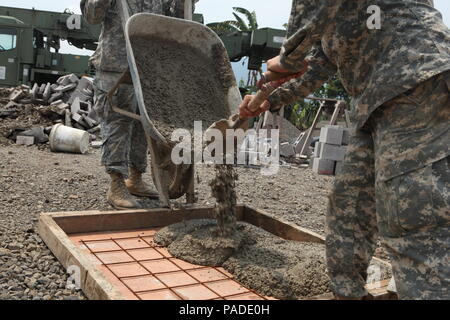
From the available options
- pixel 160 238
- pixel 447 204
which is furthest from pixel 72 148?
pixel 447 204

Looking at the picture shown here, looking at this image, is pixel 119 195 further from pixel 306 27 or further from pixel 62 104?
pixel 62 104

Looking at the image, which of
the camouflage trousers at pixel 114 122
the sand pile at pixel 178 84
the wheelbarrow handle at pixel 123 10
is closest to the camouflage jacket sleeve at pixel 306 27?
the sand pile at pixel 178 84

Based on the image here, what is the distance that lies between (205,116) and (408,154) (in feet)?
6.85

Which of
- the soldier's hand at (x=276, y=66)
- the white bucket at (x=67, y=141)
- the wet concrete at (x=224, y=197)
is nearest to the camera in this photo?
the soldier's hand at (x=276, y=66)

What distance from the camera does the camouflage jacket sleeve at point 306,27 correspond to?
182cm

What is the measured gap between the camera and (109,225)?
3441 millimetres

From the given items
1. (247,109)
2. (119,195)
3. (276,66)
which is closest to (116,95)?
(119,195)

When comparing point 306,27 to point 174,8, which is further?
point 174,8

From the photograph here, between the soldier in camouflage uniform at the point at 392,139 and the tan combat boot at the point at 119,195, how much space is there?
2176mm

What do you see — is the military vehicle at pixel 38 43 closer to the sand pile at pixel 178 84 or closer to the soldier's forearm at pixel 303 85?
the sand pile at pixel 178 84

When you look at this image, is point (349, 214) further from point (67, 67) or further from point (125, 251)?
point (67, 67)

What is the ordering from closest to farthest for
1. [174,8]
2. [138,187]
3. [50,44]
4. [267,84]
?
[267,84] → [174,8] → [138,187] → [50,44]

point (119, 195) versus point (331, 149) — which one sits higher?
point (331, 149)

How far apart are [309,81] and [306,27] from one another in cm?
59
